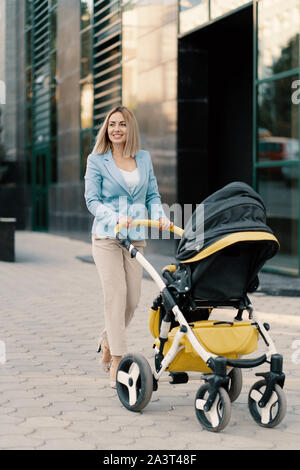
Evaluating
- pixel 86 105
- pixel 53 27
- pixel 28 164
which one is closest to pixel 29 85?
pixel 28 164

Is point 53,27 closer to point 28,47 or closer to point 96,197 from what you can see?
point 28,47

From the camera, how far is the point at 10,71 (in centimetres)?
3020

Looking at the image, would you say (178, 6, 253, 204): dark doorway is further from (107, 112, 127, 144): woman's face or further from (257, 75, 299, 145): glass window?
(107, 112, 127, 144): woman's face

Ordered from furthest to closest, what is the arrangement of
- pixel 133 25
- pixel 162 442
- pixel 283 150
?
pixel 133 25 → pixel 283 150 → pixel 162 442

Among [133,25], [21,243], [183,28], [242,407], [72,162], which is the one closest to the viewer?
[242,407]

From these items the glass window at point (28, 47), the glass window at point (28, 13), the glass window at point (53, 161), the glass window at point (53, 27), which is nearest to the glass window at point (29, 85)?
the glass window at point (28, 47)

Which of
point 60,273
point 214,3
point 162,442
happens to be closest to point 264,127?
point 214,3

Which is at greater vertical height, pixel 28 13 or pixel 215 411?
pixel 28 13

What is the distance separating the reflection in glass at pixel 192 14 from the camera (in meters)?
15.1

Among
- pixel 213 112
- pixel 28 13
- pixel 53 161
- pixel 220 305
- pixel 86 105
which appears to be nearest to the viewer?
pixel 220 305

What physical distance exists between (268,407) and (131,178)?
1.78m

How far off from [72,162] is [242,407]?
18762 millimetres

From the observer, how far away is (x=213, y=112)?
1617 centimetres

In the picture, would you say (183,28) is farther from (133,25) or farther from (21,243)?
(21,243)
